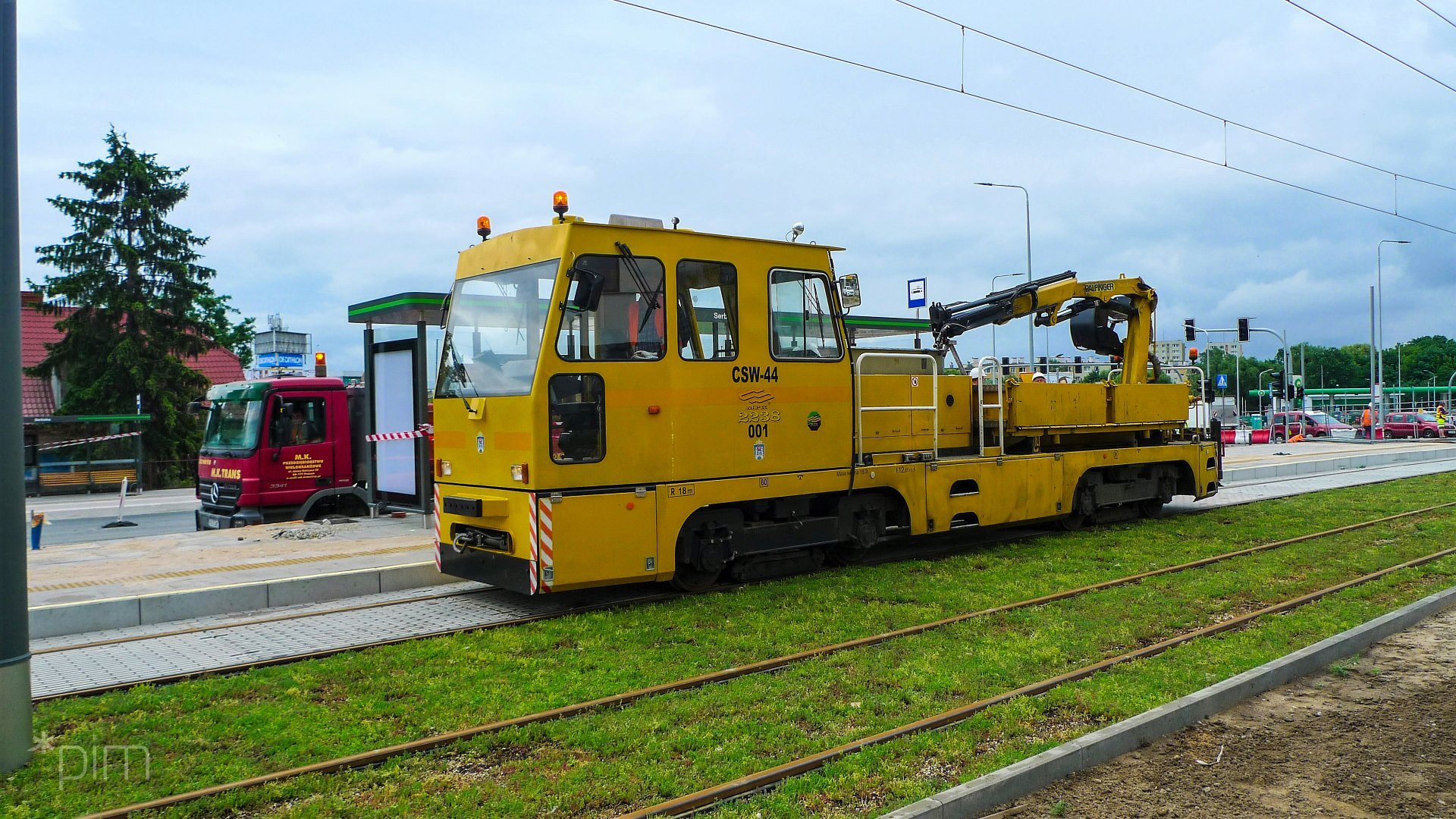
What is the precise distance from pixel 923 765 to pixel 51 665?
621 centimetres

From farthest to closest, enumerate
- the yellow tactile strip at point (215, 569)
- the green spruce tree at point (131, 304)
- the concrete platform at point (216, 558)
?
the green spruce tree at point (131, 304) → the yellow tactile strip at point (215, 569) → the concrete platform at point (216, 558)

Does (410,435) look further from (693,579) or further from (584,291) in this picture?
(584,291)

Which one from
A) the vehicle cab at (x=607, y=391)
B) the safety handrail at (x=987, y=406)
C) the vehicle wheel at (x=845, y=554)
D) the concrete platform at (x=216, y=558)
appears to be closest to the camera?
the vehicle cab at (x=607, y=391)

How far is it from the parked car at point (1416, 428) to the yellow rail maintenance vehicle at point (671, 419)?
49.2m

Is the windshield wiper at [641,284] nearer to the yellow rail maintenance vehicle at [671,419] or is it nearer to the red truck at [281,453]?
the yellow rail maintenance vehicle at [671,419]

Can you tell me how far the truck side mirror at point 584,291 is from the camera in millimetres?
7863

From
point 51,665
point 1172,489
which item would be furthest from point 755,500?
point 1172,489

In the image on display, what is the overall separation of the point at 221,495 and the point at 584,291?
34.0ft

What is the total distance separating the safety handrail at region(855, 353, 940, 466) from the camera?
9828 mm

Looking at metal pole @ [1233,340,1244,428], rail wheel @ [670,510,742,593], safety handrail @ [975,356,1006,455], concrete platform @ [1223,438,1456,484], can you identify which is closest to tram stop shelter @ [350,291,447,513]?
rail wheel @ [670,510,742,593]

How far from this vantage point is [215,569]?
10148mm

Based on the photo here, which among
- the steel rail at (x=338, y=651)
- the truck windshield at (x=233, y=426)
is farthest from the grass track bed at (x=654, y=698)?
the truck windshield at (x=233, y=426)

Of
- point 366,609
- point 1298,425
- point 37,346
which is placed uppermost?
point 37,346

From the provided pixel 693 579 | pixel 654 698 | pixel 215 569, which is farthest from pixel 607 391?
pixel 215 569
